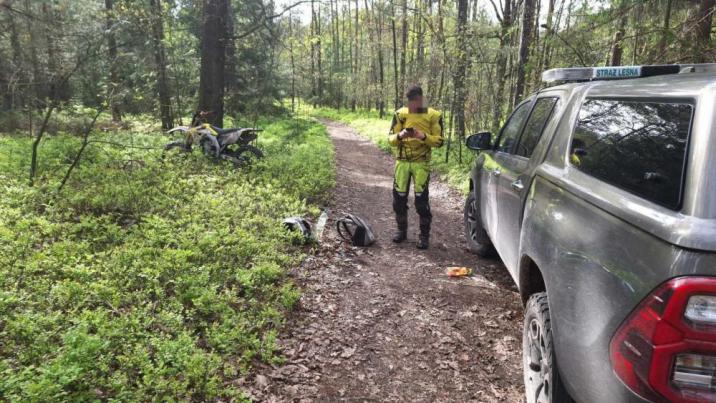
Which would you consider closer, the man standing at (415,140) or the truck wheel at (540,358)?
the truck wheel at (540,358)

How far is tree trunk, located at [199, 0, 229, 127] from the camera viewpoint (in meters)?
10.9

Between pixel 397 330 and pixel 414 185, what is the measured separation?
253 cm

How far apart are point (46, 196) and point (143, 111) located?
1224cm

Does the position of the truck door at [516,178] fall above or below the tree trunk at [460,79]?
below

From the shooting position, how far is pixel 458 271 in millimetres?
5344

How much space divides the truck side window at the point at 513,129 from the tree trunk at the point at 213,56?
348 inches

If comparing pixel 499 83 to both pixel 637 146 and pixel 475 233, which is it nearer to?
pixel 475 233

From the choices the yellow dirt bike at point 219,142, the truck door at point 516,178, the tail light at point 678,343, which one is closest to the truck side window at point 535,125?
the truck door at point 516,178

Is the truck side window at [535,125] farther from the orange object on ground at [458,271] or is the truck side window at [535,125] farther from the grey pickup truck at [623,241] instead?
the orange object on ground at [458,271]

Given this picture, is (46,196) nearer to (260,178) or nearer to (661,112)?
(260,178)

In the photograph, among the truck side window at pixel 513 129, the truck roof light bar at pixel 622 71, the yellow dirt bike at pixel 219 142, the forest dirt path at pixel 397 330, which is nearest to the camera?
the truck roof light bar at pixel 622 71

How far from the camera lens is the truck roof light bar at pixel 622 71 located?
104 inches

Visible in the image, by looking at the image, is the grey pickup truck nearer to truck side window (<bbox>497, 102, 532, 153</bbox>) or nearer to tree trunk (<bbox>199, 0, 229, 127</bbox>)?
truck side window (<bbox>497, 102, 532, 153</bbox>)

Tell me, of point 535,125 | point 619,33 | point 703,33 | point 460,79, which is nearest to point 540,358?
point 535,125
